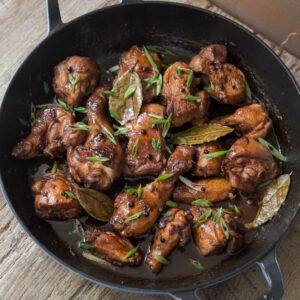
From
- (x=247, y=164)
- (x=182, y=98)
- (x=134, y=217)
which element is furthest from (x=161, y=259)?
(x=182, y=98)

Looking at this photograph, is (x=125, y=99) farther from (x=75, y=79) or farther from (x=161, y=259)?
(x=161, y=259)

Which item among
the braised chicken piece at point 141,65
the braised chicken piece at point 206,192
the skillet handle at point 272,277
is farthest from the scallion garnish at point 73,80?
the skillet handle at point 272,277

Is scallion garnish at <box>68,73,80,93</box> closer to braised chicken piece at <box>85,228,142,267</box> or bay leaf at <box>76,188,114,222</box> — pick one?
bay leaf at <box>76,188,114,222</box>

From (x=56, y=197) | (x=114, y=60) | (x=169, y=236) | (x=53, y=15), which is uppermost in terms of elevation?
(x=53, y=15)

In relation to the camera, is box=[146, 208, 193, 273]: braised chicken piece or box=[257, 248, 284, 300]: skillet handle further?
box=[146, 208, 193, 273]: braised chicken piece

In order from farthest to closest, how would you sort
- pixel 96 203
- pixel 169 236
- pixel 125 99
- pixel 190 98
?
pixel 125 99, pixel 190 98, pixel 96 203, pixel 169 236

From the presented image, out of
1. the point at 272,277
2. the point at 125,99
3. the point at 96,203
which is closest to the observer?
the point at 272,277

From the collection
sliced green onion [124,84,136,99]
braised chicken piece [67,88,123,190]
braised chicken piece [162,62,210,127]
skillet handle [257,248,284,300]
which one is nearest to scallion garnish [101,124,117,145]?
braised chicken piece [67,88,123,190]
